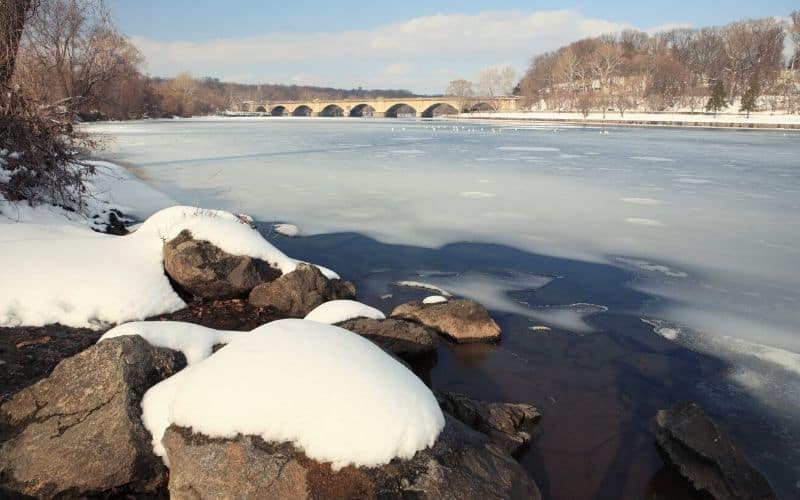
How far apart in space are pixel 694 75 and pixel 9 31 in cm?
9679

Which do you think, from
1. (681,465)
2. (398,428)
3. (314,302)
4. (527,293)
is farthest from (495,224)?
(398,428)

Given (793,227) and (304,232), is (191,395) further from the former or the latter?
(793,227)

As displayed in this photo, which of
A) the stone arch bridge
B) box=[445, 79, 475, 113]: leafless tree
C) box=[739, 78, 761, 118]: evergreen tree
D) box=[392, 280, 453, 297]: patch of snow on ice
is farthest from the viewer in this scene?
box=[445, 79, 475, 113]: leafless tree

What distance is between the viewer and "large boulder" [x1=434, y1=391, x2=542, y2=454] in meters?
4.29

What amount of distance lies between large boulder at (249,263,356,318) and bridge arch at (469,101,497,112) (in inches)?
4150

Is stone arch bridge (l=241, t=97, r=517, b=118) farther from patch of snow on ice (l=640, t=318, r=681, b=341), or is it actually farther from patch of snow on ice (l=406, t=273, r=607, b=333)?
patch of snow on ice (l=640, t=318, r=681, b=341)

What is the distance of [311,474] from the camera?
2.92 metres

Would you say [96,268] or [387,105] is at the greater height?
[387,105]

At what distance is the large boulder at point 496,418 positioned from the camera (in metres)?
4.29

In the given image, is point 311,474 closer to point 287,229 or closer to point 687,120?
point 287,229

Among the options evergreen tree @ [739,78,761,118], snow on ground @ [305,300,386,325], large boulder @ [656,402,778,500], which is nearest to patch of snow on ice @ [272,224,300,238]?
snow on ground @ [305,300,386,325]

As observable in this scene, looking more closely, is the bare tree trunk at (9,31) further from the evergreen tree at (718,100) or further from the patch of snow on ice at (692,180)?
the evergreen tree at (718,100)

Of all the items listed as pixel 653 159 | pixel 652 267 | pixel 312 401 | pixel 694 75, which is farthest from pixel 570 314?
pixel 694 75

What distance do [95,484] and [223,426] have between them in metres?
1.07
